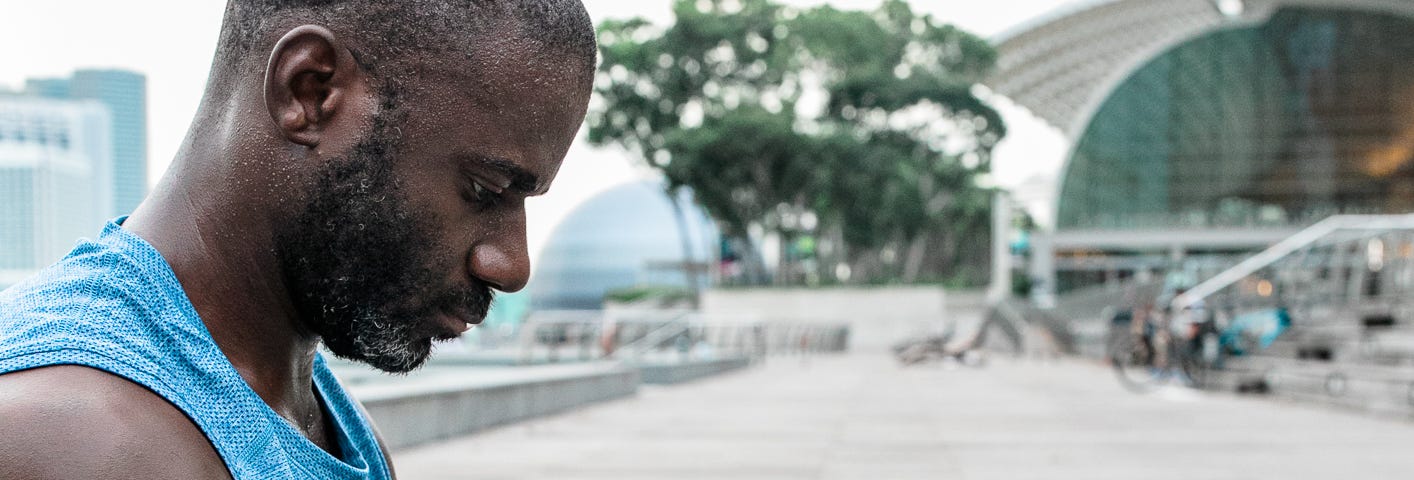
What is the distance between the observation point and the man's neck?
0.92 meters

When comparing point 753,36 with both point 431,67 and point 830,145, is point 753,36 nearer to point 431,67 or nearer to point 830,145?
point 830,145

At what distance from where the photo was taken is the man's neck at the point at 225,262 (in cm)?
92

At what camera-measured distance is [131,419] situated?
2.46 feet

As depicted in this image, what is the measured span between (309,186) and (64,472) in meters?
0.29

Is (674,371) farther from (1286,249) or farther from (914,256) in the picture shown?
(914,256)

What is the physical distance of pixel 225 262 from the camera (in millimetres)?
934

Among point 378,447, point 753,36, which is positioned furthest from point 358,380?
point 753,36

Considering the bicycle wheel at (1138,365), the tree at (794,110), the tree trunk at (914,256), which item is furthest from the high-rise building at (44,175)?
the tree trunk at (914,256)

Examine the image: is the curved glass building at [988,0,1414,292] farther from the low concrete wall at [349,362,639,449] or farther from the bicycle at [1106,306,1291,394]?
the low concrete wall at [349,362,639,449]

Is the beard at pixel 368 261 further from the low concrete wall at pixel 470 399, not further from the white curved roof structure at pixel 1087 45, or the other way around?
the white curved roof structure at pixel 1087 45

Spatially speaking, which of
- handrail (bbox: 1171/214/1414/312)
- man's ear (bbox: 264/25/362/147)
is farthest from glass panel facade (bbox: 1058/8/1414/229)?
man's ear (bbox: 264/25/362/147)

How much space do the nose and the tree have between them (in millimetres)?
38015

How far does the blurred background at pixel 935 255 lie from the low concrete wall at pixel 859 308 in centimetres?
10

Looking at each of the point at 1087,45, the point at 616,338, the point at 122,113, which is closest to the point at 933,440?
the point at 122,113
